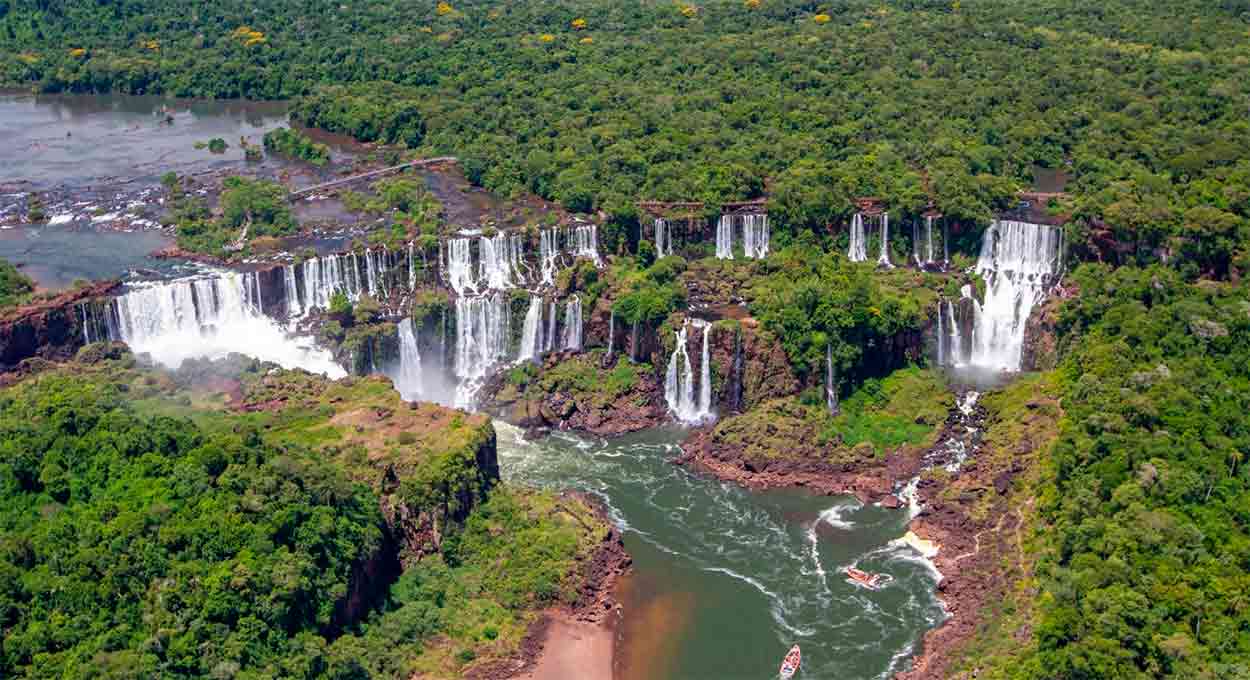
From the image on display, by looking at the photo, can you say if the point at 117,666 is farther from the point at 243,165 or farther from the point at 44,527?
the point at 243,165

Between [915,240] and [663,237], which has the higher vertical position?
[663,237]

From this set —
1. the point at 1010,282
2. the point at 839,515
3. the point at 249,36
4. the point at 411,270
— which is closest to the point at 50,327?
the point at 411,270

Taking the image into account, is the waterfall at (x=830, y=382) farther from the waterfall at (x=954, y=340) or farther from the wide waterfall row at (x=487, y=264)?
the wide waterfall row at (x=487, y=264)

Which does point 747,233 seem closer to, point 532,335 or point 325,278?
point 532,335

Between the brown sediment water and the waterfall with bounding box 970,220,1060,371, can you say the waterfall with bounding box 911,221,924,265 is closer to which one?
the waterfall with bounding box 970,220,1060,371

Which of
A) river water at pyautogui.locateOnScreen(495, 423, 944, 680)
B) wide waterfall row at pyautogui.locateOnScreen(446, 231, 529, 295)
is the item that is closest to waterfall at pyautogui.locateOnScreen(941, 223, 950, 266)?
river water at pyautogui.locateOnScreen(495, 423, 944, 680)

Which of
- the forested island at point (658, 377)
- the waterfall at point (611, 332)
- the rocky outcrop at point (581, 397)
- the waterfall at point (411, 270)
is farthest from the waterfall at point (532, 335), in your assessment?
the waterfall at point (411, 270)

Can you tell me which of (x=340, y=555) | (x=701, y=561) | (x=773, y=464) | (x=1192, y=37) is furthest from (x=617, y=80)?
(x=340, y=555)
